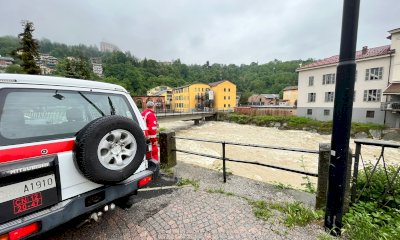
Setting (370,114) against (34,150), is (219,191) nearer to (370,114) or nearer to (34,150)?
(34,150)

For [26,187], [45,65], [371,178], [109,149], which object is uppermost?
[45,65]

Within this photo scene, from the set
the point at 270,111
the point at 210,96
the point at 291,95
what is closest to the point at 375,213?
the point at 270,111

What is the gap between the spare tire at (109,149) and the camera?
1939mm

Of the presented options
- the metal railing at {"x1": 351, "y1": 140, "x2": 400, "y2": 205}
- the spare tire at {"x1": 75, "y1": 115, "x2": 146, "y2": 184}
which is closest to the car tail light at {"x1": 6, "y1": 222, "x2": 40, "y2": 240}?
the spare tire at {"x1": 75, "y1": 115, "x2": 146, "y2": 184}

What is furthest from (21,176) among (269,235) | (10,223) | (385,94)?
(385,94)

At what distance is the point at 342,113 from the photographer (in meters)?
2.10

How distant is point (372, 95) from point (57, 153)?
101 ft

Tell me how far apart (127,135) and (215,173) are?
2.72 m

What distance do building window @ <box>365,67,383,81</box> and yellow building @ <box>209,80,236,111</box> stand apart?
32.9 m

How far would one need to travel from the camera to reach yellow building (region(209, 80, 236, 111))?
53.0 meters

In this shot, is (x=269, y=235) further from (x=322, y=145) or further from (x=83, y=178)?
(x=83, y=178)

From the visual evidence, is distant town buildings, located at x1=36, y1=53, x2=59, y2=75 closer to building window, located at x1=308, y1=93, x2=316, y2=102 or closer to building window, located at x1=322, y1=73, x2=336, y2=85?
building window, located at x1=308, y1=93, x2=316, y2=102

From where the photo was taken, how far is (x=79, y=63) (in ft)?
107

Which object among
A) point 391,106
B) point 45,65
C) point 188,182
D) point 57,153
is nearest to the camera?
point 57,153
